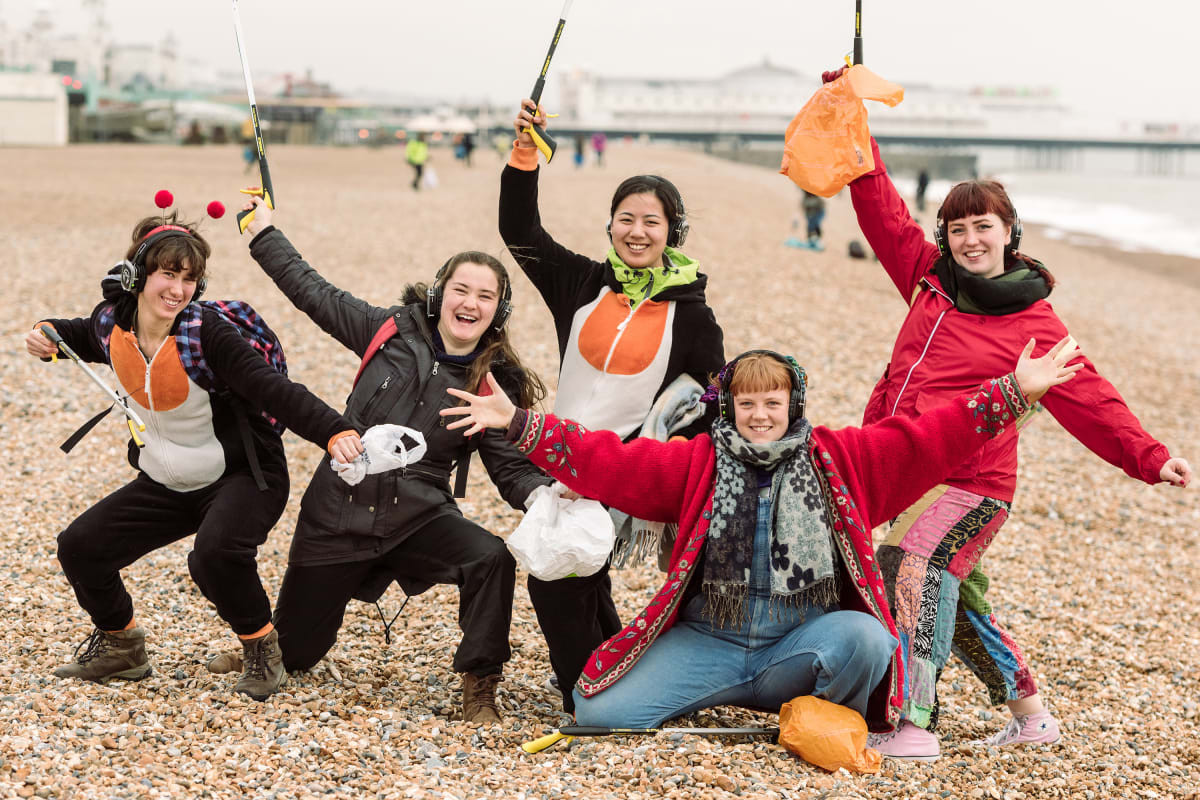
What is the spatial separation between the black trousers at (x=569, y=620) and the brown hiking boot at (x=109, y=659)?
4.67ft

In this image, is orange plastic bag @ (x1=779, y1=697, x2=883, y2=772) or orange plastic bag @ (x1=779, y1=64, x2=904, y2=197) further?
orange plastic bag @ (x1=779, y1=64, x2=904, y2=197)

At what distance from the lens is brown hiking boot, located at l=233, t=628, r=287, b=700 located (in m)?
4.03

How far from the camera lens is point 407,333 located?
13.5 feet

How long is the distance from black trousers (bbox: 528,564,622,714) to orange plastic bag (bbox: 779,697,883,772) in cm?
74

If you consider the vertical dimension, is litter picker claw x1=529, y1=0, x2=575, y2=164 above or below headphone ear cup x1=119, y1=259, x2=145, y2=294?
above

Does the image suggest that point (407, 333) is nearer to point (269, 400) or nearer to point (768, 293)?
point (269, 400)

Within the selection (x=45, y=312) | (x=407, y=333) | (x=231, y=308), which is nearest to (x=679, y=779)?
(x=407, y=333)

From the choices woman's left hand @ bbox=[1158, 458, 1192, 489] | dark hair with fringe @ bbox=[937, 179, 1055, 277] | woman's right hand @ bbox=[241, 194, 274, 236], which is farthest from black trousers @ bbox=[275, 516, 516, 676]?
woman's left hand @ bbox=[1158, 458, 1192, 489]

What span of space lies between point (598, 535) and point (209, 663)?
5.42 feet

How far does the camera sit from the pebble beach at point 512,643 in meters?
3.43

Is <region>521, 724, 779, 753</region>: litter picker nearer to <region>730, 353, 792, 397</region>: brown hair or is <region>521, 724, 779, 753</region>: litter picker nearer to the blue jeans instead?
the blue jeans

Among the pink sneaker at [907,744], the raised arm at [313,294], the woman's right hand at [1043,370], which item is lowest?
the pink sneaker at [907,744]

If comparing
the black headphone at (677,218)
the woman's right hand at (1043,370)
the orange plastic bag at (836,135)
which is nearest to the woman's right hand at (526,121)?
the black headphone at (677,218)

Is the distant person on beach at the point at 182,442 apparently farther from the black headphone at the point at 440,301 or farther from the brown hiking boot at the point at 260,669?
the black headphone at the point at 440,301
